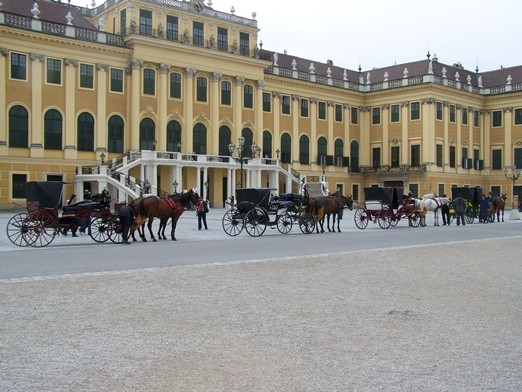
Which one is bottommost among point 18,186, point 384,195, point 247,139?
point 384,195

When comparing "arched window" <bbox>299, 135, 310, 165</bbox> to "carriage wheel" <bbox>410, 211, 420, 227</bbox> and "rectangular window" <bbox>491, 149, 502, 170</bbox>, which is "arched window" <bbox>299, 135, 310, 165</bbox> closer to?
"rectangular window" <bbox>491, 149, 502, 170</bbox>

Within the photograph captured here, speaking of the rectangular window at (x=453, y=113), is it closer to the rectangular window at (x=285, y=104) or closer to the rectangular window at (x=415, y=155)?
the rectangular window at (x=415, y=155)

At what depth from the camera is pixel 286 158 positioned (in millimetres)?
61312

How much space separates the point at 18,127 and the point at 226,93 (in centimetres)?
1813

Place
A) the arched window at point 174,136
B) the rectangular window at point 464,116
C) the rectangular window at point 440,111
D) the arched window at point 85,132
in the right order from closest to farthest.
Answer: the arched window at point 85,132 < the arched window at point 174,136 < the rectangular window at point 440,111 < the rectangular window at point 464,116

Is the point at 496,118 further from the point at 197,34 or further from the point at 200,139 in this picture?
the point at 197,34

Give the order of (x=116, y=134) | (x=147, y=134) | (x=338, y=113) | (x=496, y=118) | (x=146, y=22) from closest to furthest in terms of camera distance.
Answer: (x=116, y=134), (x=146, y=22), (x=147, y=134), (x=338, y=113), (x=496, y=118)

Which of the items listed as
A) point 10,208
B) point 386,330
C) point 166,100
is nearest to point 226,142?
point 166,100

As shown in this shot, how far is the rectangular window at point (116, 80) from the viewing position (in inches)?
1933

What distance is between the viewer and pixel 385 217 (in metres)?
30.1

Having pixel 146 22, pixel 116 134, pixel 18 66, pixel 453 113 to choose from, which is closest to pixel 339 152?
pixel 453 113

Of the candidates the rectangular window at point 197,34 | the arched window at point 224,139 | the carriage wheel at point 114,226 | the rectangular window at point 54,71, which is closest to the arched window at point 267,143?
the arched window at point 224,139

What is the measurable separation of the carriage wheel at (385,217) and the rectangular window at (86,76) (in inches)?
1075

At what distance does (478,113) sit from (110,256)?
6330cm
